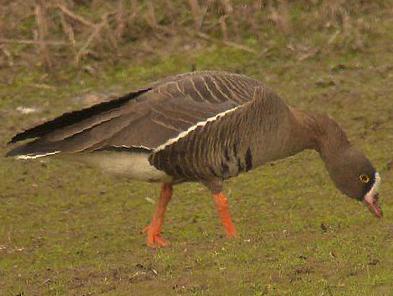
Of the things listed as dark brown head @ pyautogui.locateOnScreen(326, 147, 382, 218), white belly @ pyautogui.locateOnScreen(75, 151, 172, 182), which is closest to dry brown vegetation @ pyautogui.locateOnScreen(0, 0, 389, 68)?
dark brown head @ pyautogui.locateOnScreen(326, 147, 382, 218)

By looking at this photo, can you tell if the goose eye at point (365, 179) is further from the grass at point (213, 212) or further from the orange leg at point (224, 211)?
the orange leg at point (224, 211)

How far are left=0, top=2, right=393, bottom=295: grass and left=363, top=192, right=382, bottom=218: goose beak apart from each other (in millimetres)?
115

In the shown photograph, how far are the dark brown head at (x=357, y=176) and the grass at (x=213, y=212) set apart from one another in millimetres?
244

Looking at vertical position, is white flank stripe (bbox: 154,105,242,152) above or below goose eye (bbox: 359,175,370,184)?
above

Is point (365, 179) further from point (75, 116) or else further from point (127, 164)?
point (75, 116)

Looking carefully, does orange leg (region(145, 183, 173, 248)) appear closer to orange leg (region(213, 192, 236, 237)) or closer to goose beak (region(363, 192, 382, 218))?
orange leg (region(213, 192, 236, 237))

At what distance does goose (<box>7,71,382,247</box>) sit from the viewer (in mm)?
9445

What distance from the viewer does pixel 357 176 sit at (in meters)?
10.2

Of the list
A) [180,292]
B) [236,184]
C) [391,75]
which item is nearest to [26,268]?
[180,292]

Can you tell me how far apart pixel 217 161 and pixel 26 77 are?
7.24 metres

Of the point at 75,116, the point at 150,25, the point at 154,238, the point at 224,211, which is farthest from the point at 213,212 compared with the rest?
the point at 150,25

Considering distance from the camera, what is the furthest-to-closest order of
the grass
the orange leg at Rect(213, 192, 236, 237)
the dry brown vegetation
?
the dry brown vegetation < the orange leg at Rect(213, 192, 236, 237) < the grass

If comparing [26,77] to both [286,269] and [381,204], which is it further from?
[286,269]

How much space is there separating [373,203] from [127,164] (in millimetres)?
2411
